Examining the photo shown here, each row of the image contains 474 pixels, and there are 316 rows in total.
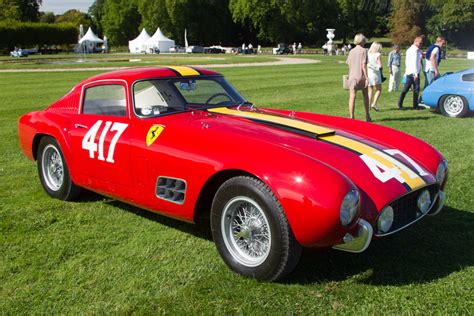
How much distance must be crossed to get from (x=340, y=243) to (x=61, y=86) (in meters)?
18.3

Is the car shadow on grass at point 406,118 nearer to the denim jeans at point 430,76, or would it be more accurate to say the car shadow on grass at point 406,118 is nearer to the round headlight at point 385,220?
the denim jeans at point 430,76

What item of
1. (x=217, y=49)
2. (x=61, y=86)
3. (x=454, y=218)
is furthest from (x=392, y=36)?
(x=454, y=218)

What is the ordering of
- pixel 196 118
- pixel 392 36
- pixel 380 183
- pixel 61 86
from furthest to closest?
pixel 392 36, pixel 61 86, pixel 196 118, pixel 380 183

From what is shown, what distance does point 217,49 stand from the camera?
77688 mm

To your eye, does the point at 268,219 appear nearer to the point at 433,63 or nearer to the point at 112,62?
the point at 433,63

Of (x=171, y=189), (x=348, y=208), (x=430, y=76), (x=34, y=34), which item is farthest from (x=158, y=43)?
(x=348, y=208)

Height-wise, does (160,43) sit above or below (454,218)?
above

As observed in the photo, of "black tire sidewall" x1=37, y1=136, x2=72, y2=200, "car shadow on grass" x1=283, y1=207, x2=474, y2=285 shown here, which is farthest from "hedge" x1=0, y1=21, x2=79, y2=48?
"car shadow on grass" x1=283, y1=207, x2=474, y2=285

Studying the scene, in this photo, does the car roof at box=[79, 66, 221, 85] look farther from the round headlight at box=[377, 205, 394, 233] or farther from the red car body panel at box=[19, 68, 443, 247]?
the round headlight at box=[377, 205, 394, 233]

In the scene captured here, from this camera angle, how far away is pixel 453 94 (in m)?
10.9

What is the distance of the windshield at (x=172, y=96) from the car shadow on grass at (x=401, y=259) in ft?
5.85

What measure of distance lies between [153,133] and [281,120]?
1.18 meters

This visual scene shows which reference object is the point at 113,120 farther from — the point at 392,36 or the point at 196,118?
the point at 392,36

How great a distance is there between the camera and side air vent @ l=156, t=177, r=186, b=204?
12.5 feet
